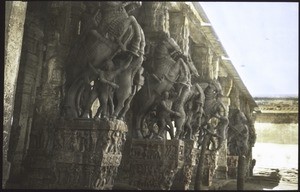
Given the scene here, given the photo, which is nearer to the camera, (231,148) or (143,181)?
(143,181)

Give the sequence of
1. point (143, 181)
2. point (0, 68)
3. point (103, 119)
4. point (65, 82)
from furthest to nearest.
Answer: point (143, 181), point (65, 82), point (103, 119), point (0, 68)

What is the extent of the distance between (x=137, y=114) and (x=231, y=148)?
930 centimetres

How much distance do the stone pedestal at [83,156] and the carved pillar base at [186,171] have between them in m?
3.48

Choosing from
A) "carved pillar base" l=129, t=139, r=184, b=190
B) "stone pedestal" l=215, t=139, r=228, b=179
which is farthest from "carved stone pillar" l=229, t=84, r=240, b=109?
"carved pillar base" l=129, t=139, r=184, b=190

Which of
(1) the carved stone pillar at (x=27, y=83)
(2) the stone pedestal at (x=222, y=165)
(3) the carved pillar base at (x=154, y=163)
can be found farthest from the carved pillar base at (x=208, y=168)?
(1) the carved stone pillar at (x=27, y=83)

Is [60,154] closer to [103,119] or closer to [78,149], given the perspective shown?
[78,149]

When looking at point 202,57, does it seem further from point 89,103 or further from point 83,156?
point 83,156

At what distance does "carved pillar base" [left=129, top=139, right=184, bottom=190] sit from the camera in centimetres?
802

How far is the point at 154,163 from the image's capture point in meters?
8.04

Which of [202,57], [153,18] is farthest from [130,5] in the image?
[202,57]

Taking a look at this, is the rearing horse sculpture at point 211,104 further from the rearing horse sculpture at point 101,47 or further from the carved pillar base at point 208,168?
the rearing horse sculpture at point 101,47

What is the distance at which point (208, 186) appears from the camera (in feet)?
40.2

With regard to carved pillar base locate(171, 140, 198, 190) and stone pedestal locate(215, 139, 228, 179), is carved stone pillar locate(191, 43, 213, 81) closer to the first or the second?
stone pedestal locate(215, 139, 228, 179)

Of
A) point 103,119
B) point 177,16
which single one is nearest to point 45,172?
point 103,119
